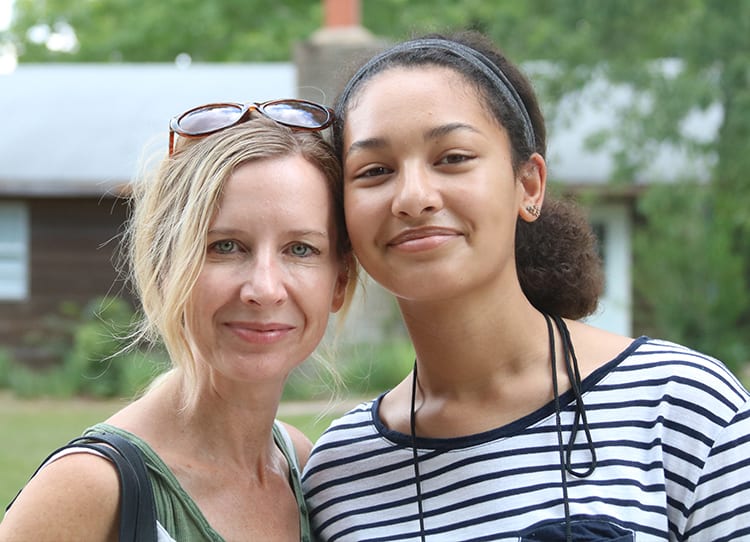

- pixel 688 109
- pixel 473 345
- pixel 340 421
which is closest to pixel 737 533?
pixel 473 345

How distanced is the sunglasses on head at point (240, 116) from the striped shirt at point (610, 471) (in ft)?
2.96

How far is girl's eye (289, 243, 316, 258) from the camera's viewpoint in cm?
263

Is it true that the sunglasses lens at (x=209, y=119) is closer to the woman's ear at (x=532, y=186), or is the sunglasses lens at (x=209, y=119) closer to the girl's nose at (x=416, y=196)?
A: the girl's nose at (x=416, y=196)

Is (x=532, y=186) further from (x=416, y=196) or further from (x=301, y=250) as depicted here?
(x=301, y=250)

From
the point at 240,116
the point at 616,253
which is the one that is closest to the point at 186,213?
the point at 240,116

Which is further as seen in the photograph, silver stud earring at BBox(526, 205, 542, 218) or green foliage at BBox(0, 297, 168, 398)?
green foliage at BBox(0, 297, 168, 398)

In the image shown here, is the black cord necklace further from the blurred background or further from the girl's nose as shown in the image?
the blurred background

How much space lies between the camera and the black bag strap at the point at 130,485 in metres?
2.27

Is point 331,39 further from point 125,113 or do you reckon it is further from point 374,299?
point 125,113

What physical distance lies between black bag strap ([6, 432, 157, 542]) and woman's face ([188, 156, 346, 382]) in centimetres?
36

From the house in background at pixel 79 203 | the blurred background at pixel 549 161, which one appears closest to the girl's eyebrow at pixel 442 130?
the blurred background at pixel 549 161

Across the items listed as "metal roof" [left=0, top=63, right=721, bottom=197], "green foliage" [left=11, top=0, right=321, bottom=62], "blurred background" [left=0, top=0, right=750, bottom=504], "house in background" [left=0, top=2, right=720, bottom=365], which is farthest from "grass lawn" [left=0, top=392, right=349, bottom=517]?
"green foliage" [left=11, top=0, right=321, bottom=62]

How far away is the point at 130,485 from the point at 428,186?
981 mm

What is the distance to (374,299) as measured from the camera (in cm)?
1399
